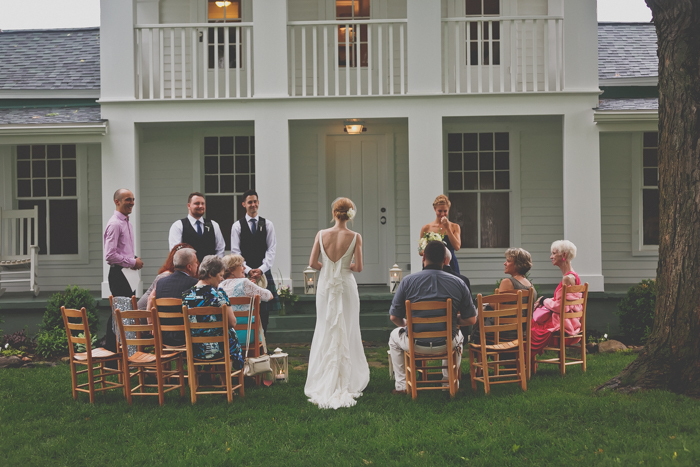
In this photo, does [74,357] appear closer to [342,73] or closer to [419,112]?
[419,112]

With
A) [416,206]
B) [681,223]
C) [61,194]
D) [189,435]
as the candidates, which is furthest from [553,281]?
[61,194]

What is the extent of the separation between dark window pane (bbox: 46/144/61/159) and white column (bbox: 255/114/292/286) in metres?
3.89

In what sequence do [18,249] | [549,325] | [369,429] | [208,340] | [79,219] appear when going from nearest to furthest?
[369,429] → [208,340] → [549,325] → [18,249] → [79,219]

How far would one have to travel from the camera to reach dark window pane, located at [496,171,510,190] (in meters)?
11.3

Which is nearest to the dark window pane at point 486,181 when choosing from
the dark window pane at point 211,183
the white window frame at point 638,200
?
the white window frame at point 638,200

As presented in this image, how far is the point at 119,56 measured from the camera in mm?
9664

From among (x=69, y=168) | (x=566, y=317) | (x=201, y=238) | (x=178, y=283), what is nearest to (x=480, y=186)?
(x=566, y=317)

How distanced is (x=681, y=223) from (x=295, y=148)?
23.2ft

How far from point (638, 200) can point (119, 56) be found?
876 cm

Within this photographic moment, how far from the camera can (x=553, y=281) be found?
36.8 ft

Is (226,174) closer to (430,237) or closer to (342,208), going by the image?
(430,237)

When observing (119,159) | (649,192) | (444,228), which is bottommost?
(444,228)

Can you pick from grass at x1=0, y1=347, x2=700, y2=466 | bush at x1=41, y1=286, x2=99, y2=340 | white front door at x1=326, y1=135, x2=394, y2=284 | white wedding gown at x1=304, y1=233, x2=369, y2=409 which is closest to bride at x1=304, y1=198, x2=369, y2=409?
white wedding gown at x1=304, y1=233, x2=369, y2=409

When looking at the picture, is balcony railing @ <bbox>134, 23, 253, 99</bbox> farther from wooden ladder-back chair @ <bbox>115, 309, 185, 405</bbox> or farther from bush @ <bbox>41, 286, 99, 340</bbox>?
wooden ladder-back chair @ <bbox>115, 309, 185, 405</bbox>
